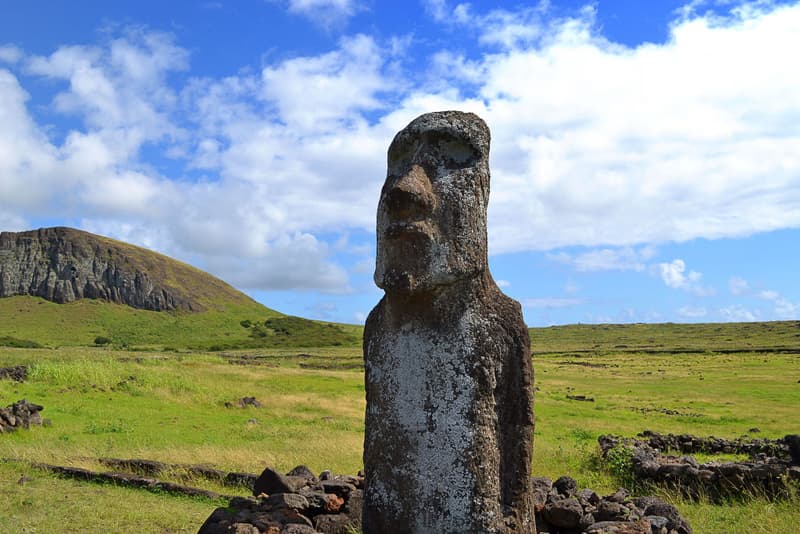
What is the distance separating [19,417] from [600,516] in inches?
598

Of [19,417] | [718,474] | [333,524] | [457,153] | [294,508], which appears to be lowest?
[19,417]

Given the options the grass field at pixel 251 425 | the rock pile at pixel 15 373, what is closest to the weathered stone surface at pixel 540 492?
the grass field at pixel 251 425

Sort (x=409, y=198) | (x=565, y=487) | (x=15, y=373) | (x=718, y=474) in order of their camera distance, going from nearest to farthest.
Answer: (x=409, y=198)
(x=565, y=487)
(x=718, y=474)
(x=15, y=373)

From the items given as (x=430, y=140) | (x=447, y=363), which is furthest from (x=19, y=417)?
(x=430, y=140)

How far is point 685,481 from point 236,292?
443 ft

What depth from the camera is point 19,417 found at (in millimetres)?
16938

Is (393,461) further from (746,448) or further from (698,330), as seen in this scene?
(698,330)

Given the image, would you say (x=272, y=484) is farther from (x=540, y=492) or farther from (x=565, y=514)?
(x=565, y=514)

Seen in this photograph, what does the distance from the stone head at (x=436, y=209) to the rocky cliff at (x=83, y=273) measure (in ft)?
395

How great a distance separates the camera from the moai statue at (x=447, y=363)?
4547 mm

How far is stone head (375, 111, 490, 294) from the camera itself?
4520mm

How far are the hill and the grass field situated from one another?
6569cm

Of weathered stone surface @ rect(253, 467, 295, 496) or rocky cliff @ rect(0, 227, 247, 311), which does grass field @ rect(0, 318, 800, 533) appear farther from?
rocky cliff @ rect(0, 227, 247, 311)

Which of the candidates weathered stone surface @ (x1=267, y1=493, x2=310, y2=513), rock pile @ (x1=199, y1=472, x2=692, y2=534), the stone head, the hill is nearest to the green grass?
the hill
